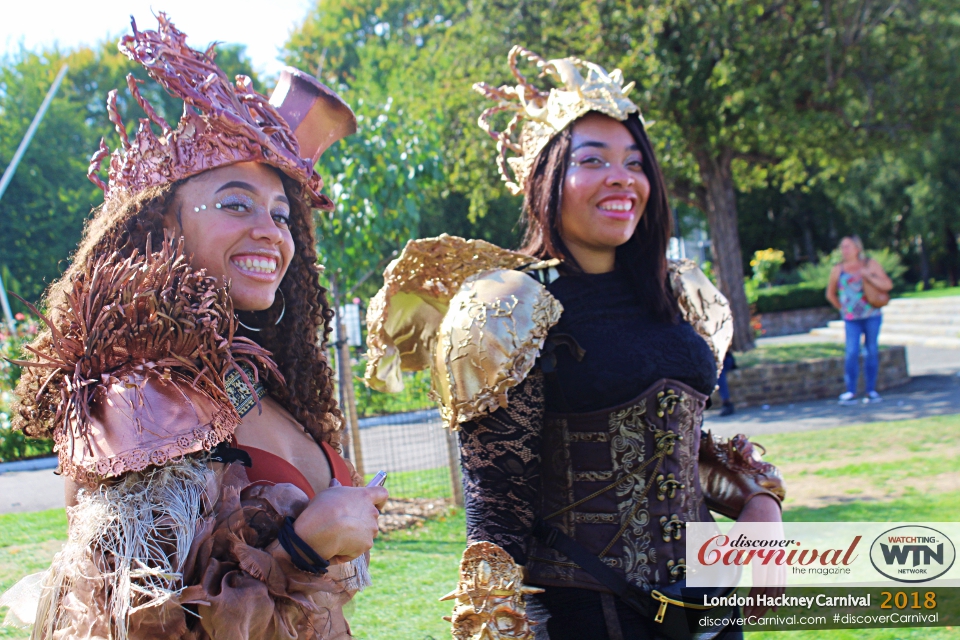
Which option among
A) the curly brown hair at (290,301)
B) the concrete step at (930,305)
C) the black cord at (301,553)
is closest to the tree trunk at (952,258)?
the concrete step at (930,305)

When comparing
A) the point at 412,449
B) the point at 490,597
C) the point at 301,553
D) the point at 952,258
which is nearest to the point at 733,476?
the point at 490,597

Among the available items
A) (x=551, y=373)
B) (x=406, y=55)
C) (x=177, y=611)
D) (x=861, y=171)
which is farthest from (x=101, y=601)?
(x=861, y=171)

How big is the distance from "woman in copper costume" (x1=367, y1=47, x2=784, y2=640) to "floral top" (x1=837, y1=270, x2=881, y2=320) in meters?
8.26

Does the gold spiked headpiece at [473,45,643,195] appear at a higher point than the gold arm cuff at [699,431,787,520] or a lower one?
higher

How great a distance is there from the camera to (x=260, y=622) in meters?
1.22

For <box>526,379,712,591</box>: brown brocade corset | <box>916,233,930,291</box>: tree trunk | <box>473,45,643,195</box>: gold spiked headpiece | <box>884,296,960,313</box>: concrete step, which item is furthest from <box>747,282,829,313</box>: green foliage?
<box>526,379,712,591</box>: brown brocade corset

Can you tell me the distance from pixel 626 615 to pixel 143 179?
5.06 feet

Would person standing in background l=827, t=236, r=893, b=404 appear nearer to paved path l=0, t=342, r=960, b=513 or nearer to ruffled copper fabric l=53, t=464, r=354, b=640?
paved path l=0, t=342, r=960, b=513

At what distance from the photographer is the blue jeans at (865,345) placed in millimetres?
9680

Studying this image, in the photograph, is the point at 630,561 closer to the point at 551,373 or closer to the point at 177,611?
the point at 551,373

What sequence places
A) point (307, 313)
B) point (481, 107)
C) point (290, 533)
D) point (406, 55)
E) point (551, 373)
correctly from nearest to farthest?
1. point (290, 533)
2. point (307, 313)
3. point (551, 373)
4. point (481, 107)
5. point (406, 55)

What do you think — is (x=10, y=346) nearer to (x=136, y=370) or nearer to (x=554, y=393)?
(x=554, y=393)

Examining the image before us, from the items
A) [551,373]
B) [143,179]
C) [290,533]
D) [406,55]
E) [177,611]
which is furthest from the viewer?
[406,55]

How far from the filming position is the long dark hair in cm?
229
